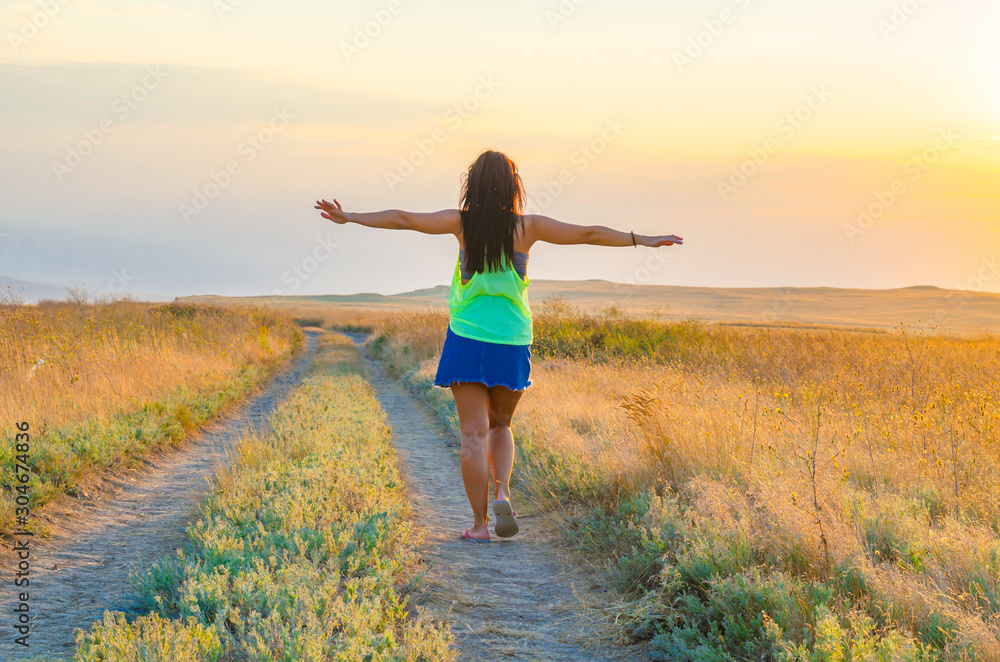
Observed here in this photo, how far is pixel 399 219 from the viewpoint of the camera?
14.1ft

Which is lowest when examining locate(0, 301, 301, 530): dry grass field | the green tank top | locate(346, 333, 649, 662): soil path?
locate(346, 333, 649, 662): soil path

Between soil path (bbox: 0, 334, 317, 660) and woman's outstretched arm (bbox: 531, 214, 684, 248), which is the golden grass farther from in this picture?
woman's outstretched arm (bbox: 531, 214, 684, 248)

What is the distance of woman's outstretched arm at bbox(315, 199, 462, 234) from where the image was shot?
→ 4.25 m

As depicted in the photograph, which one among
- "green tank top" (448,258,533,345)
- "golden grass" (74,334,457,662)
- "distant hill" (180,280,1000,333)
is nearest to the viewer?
"golden grass" (74,334,457,662)

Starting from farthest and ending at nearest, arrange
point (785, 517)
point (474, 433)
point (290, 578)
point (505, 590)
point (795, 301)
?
point (795, 301) < point (474, 433) < point (505, 590) < point (785, 517) < point (290, 578)

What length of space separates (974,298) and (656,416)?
9799cm

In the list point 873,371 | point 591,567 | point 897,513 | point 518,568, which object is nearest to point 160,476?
point 518,568

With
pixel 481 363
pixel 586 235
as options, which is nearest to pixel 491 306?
pixel 481 363

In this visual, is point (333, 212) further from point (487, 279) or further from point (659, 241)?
point (659, 241)

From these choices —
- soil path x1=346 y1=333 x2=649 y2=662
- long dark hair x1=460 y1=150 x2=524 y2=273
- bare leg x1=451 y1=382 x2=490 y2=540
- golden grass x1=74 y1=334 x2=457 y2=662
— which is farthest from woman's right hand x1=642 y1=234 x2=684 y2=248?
golden grass x1=74 y1=334 x2=457 y2=662

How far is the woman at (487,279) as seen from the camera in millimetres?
4453

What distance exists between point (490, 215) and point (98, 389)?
710 cm

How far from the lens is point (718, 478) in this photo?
5020 mm

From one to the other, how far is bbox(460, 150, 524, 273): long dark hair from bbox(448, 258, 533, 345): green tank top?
84 mm
